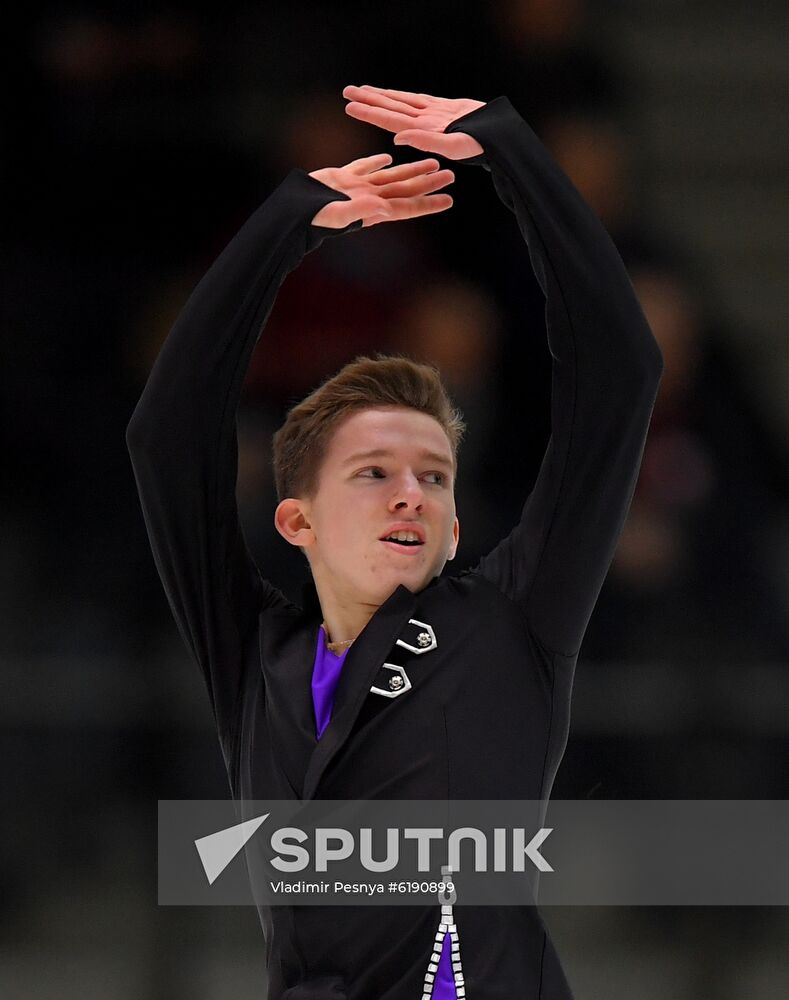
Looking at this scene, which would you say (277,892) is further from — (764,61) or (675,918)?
(764,61)

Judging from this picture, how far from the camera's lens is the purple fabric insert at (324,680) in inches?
60.1

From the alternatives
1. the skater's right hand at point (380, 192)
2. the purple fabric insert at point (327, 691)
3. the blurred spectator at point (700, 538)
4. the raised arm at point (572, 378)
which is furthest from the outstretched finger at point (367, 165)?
the blurred spectator at point (700, 538)

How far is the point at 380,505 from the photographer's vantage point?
1.58m

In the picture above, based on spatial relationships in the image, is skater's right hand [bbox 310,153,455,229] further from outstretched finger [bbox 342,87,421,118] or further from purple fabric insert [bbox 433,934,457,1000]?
purple fabric insert [bbox 433,934,457,1000]

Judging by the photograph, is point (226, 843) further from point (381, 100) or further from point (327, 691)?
point (381, 100)

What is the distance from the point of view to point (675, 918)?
8.20ft

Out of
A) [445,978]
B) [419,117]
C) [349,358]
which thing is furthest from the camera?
[349,358]

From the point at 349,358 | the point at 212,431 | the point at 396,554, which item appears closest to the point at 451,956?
the point at 396,554

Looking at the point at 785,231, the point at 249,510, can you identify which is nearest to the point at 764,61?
the point at 785,231

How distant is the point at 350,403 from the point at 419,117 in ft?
1.18

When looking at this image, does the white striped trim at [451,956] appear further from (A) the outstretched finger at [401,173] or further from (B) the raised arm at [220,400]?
(A) the outstretched finger at [401,173]

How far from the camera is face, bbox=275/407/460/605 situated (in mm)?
1580

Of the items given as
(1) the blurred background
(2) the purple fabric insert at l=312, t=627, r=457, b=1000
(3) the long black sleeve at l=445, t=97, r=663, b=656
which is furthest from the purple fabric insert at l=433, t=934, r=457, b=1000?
(1) the blurred background

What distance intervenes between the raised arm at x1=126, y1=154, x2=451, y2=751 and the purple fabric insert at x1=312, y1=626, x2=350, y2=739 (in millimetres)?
142
